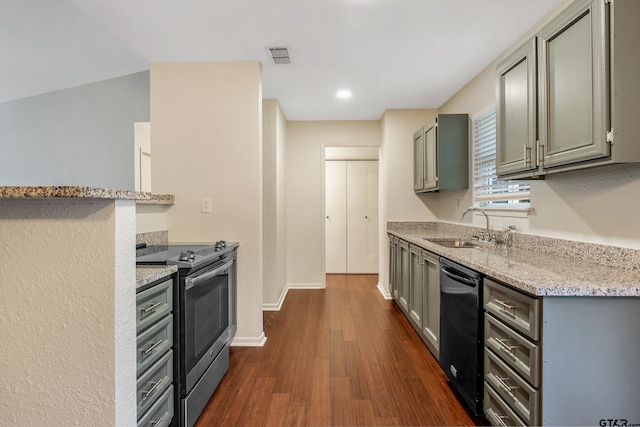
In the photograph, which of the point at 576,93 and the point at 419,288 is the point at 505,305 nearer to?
the point at 576,93

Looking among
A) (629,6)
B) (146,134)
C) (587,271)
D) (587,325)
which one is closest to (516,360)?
(587,325)

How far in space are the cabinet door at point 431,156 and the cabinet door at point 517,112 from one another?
4.17 feet

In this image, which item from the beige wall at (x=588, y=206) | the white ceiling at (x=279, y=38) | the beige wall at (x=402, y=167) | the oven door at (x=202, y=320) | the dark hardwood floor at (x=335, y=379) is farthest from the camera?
the beige wall at (x=402, y=167)

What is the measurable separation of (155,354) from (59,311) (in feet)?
1.67

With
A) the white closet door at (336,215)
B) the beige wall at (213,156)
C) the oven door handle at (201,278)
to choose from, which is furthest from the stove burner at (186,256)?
the white closet door at (336,215)

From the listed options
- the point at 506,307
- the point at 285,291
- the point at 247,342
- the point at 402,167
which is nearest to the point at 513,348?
the point at 506,307

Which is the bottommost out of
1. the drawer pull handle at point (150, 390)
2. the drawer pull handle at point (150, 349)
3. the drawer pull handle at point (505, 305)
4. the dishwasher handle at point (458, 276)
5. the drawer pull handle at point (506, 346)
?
the drawer pull handle at point (150, 390)

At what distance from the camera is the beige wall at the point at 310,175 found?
14.9 ft

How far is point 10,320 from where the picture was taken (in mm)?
1038

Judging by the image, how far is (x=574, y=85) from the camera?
1.42 m

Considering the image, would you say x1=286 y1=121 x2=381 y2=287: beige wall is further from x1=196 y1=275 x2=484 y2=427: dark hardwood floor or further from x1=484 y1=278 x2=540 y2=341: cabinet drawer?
x1=484 y1=278 x2=540 y2=341: cabinet drawer

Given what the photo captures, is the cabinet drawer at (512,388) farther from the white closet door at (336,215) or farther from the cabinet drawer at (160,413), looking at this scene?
the white closet door at (336,215)

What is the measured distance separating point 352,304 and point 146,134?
3.18 meters

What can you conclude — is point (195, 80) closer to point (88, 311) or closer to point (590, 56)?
point (88, 311)
